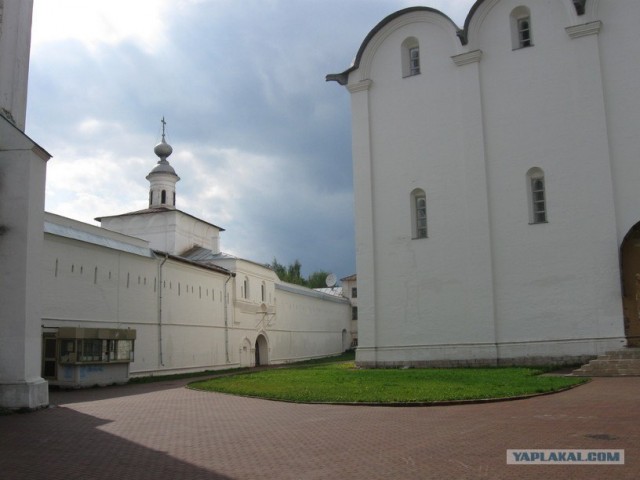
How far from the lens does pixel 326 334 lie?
52.2 m

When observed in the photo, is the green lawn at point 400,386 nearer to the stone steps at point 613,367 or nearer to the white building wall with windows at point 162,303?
the stone steps at point 613,367

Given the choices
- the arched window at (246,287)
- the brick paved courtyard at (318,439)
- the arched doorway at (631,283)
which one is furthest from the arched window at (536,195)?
the arched window at (246,287)

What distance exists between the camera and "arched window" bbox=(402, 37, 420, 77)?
24266 millimetres

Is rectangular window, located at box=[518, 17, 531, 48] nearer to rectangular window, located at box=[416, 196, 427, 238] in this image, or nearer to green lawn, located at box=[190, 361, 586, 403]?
rectangular window, located at box=[416, 196, 427, 238]

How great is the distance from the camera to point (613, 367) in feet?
57.0

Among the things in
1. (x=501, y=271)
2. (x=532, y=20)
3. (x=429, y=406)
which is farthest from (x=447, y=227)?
(x=429, y=406)

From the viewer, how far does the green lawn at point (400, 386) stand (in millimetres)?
12867

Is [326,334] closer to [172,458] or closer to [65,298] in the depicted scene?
[65,298]

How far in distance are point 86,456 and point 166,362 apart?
67.6 ft

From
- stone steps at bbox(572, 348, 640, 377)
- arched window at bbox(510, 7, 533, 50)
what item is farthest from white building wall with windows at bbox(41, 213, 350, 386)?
arched window at bbox(510, 7, 533, 50)

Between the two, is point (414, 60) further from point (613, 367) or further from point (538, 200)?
point (613, 367)

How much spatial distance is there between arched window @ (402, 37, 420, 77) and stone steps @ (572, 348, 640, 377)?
40.2ft

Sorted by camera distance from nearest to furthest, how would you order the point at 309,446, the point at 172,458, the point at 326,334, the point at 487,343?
the point at 172,458 → the point at 309,446 → the point at 487,343 → the point at 326,334

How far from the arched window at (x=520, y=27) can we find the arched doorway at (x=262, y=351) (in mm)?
23823
